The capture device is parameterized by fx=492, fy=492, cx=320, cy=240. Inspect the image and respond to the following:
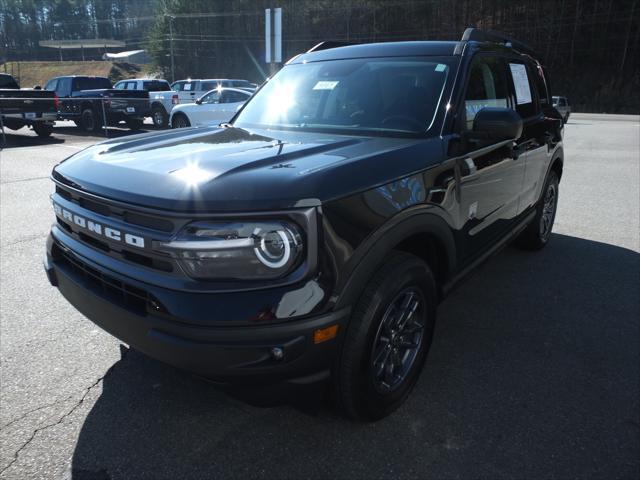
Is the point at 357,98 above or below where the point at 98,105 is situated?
above

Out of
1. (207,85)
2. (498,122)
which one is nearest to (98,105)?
(207,85)

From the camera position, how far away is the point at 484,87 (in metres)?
3.37

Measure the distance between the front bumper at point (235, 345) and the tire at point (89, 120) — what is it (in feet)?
57.8

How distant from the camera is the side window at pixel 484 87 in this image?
10.2ft

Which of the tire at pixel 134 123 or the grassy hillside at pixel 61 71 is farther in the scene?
the grassy hillside at pixel 61 71

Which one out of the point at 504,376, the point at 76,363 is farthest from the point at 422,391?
the point at 76,363

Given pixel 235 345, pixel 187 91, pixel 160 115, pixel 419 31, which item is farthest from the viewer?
pixel 419 31

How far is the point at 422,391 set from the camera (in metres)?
2.80

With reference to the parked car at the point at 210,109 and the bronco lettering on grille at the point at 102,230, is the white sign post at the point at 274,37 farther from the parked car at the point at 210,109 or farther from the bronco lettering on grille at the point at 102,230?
the bronco lettering on grille at the point at 102,230

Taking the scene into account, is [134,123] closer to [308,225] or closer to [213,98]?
[213,98]

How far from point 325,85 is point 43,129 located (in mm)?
15364

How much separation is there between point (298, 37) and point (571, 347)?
73.0m

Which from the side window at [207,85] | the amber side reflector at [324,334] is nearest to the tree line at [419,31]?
the side window at [207,85]

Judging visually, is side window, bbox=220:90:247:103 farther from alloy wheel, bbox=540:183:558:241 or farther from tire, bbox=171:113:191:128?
alloy wheel, bbox=540:183:558:241
